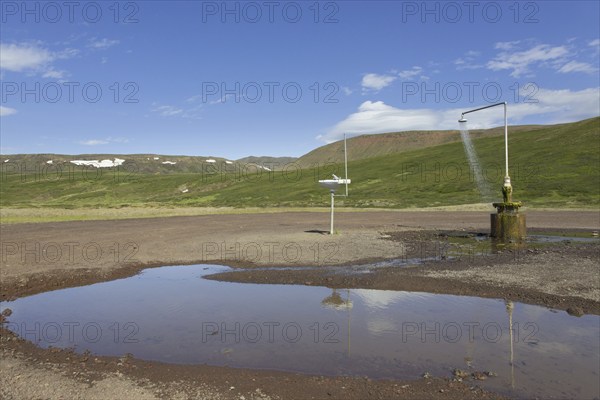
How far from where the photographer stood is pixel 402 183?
84.8 metres

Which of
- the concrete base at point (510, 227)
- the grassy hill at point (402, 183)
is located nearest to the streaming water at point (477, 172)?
the grassy hill at point (402, 183)

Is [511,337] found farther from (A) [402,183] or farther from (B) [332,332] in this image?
(A) [402,183]

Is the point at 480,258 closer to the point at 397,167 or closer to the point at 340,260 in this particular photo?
the point at 340,260

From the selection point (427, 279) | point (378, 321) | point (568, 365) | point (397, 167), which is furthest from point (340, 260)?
point (397, 167)

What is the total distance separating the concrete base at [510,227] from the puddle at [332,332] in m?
12.3

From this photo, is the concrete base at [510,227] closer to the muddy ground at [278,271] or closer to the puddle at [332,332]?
the muddy ground at [278,271]

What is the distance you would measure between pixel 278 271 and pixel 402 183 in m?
71.6

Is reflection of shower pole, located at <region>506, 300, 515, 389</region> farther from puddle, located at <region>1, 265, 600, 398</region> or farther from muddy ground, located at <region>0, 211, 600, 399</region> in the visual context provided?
muddy ground, located at <region>0, 211, 600, 399</region>

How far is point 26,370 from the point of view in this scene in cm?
780

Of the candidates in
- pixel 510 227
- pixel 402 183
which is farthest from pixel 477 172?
pixel 510 227

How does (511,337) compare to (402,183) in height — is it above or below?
below

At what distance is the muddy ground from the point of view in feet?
23.1

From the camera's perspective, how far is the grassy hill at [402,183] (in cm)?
6106

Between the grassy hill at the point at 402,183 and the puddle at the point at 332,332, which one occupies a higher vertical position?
the grassy hill at the point at 402,183
